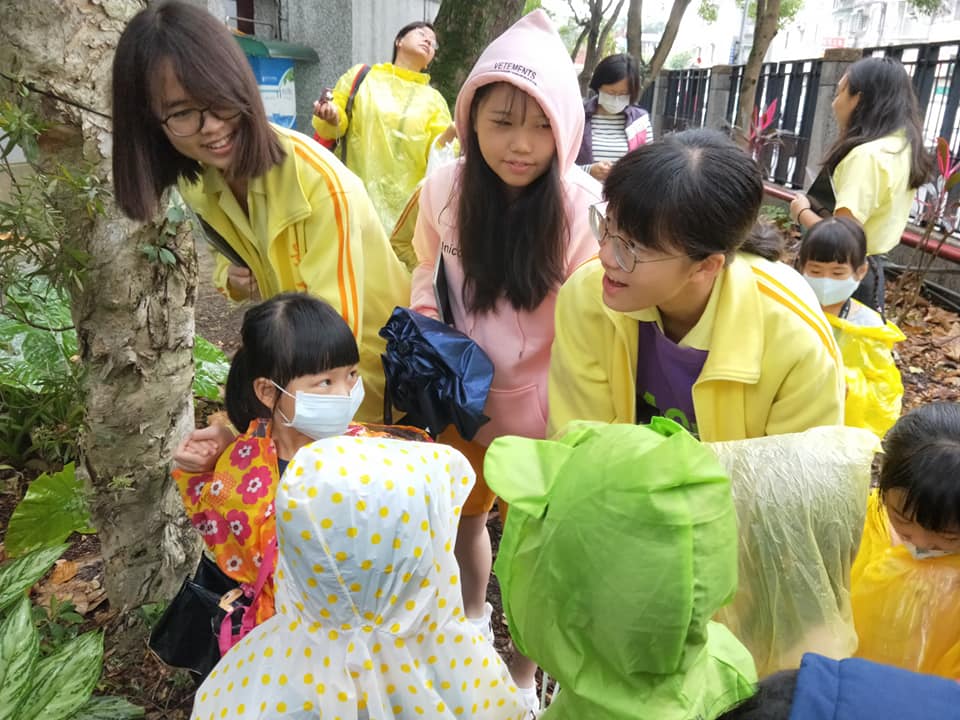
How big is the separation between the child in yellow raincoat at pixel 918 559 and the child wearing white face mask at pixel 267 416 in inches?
43.5

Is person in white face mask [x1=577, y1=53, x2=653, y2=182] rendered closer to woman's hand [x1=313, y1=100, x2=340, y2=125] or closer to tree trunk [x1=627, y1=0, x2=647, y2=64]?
woman's hand [x1=313, y1=100, x2=340, y2=125]

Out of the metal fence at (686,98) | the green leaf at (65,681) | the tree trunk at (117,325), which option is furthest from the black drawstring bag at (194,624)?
the metal fence at (686,98)

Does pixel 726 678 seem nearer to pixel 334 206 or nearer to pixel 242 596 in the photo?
pixel 242 596

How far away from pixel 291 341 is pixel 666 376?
2.85ft

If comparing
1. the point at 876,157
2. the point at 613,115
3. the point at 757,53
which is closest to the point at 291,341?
the point at 876,157

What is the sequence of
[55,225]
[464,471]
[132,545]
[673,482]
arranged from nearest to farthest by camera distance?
[673,482], [464,471], [55,225], [132,545]

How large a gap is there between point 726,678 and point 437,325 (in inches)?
46.0

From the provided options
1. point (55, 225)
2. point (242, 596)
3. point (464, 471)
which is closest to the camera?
point (464, 471)

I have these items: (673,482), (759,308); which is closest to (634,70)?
Answer: (759,308)

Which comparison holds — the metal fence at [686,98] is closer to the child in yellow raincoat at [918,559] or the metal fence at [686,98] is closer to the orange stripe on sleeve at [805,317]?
the orange stripe on sleeve at [805,317]

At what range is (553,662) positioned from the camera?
0.93 meters

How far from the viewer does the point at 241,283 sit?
7.08 feet

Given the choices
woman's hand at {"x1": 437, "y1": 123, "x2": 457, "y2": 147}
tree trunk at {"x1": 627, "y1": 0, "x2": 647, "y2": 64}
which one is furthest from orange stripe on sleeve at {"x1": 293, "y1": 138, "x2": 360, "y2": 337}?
tree trunk at {"x1": 627, "y1": 0, "x2": 647, "y2": 64}

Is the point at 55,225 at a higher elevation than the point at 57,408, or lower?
higher
